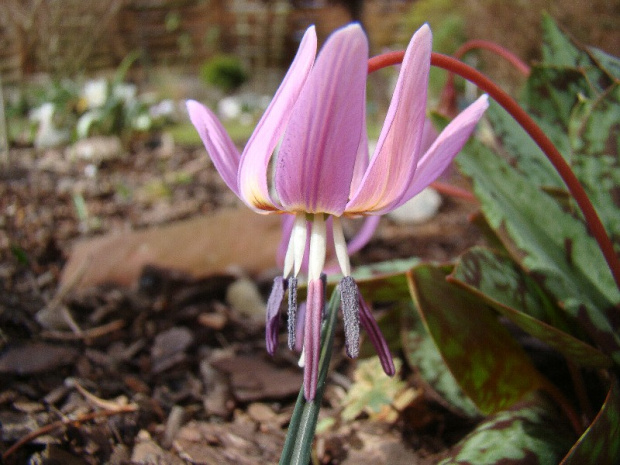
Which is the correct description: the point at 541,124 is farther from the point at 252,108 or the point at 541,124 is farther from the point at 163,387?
the point at 252,108

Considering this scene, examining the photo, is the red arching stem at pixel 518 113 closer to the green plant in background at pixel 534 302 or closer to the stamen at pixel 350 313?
the green plant in background at pixel 534 302

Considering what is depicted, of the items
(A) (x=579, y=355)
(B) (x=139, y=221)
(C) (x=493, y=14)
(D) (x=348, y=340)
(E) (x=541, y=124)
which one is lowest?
(B) (x=139, y=221)

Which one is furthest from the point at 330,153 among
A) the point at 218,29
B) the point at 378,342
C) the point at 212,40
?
the point at 218,29

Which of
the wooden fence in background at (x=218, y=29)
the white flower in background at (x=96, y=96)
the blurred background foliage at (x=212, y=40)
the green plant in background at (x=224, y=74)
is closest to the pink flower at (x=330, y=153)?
the blurred background foliage at (x=212, y=40)

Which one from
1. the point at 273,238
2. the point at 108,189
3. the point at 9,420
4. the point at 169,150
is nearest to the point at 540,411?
the point at 9,420

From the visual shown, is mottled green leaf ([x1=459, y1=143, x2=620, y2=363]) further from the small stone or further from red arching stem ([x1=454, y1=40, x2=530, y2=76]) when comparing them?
the small stone

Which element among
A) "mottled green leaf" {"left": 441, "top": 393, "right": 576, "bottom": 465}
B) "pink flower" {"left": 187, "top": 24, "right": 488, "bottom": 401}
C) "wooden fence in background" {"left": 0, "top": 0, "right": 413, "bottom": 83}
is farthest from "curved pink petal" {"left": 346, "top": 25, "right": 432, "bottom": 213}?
"wooden fence in background" {"left": 0, "top": 0, "right": 413, "bottom": 83}

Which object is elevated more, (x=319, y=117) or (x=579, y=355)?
(x=319, y=117)
